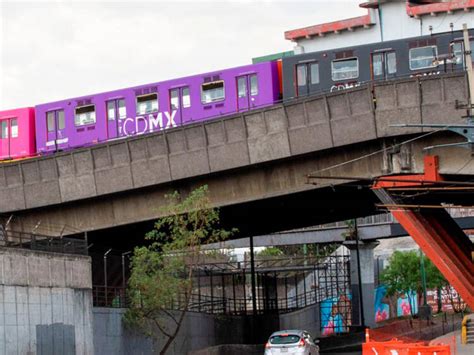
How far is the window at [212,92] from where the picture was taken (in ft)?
170

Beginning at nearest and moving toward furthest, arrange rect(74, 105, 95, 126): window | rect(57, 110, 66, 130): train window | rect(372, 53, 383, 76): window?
rect(372, 53, 383, 76): window
rect(74, 105, 95, 126): window
rect(57, 110, 66, 130): train window

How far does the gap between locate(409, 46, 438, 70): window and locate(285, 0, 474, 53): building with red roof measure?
39.9 m

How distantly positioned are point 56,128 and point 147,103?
5.63 m

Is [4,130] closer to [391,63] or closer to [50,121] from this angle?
[50,121]

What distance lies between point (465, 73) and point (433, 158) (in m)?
3.53

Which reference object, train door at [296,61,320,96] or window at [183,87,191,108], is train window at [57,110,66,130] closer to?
window at [183,87,191,108]

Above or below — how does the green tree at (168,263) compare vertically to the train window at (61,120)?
below

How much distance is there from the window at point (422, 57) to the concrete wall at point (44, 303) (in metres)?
17.2

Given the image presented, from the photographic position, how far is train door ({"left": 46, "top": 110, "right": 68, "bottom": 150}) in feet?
184

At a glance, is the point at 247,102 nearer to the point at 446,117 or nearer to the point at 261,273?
the point at 446,117

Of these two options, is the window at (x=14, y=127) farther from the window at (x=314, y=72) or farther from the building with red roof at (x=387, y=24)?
the building with red roof at (x=387, y=24)

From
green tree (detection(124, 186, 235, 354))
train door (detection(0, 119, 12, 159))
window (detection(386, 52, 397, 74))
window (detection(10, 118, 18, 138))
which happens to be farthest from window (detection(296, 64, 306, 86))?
train door (detection(0, 119, 12, 159))

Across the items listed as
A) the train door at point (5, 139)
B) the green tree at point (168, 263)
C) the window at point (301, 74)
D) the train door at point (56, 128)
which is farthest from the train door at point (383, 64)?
the train door at point (5, 139)

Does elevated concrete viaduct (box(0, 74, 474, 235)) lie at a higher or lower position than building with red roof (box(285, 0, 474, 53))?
lower
